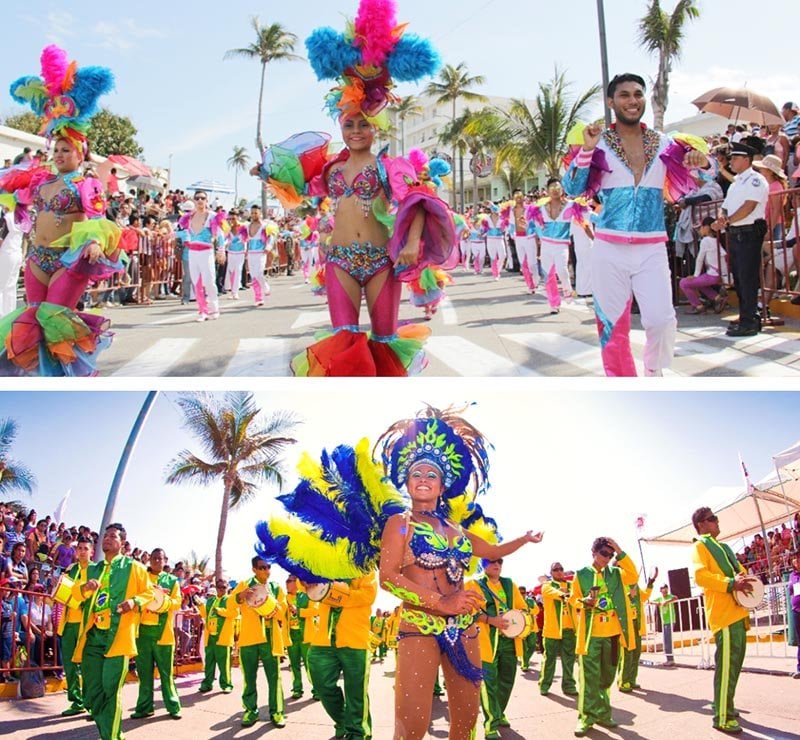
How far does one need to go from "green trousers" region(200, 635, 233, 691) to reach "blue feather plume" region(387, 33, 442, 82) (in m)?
3.25

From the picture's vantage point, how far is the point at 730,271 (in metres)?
9.33

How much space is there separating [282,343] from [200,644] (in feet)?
12.7

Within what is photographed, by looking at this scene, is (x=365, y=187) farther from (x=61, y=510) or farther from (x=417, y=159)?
(x=61, y=510)

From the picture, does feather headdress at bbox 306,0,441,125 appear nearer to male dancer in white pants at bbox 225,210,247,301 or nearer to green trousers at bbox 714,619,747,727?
green trousers at bbox 714,619,747,727

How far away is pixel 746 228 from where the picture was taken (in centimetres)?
Result: 782

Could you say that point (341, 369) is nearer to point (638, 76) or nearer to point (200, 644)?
point (200, 644)

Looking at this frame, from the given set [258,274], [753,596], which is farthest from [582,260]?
[753,596]

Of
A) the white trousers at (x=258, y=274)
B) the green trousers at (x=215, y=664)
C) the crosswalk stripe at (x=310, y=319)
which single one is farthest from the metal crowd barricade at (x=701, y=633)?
the white trousers at (x=258, y=274)

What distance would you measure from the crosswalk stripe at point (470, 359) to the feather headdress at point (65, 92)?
306 centimetres

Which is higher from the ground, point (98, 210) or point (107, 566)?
point (98, 210)

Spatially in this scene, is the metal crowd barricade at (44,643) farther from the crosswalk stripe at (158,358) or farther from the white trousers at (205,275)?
the white trousers at (205,275)

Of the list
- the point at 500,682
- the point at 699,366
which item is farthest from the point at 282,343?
the point at 500,682

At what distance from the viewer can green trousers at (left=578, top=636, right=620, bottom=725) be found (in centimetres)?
462

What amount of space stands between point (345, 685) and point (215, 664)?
1008 mm
